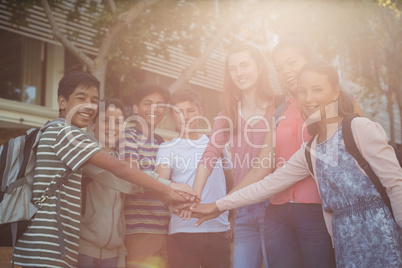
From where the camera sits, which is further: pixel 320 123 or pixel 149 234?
pixel 149 234

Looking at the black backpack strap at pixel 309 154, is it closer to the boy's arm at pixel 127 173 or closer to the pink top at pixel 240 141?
the pink top at pixel 240 141

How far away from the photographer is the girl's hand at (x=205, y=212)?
3.79 m

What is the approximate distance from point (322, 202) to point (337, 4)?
29.5ft

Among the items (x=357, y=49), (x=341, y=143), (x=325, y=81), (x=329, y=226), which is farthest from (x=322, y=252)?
(x=357, y=49)

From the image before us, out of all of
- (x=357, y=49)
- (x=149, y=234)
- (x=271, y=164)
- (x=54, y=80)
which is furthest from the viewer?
(x=357, y=49)

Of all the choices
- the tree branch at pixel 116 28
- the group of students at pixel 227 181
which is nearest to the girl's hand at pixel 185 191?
the group of students at pixel 227 181

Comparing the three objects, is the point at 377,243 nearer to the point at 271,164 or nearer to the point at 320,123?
the point at 320,123

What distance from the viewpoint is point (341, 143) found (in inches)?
109

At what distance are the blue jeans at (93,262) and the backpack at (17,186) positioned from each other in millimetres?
648

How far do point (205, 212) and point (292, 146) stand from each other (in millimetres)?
994

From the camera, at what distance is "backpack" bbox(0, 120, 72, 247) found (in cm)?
296

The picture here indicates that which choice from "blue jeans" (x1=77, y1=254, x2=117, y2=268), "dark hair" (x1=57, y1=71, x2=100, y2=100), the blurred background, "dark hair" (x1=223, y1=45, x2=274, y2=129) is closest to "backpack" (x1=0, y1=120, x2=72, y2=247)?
"dark hair" (x1=57, y1=71, x2=100, y2=100)

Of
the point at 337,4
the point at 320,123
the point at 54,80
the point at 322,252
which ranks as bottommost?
the point at 322,252

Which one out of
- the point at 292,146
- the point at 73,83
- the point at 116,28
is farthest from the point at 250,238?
the point at 116,28
